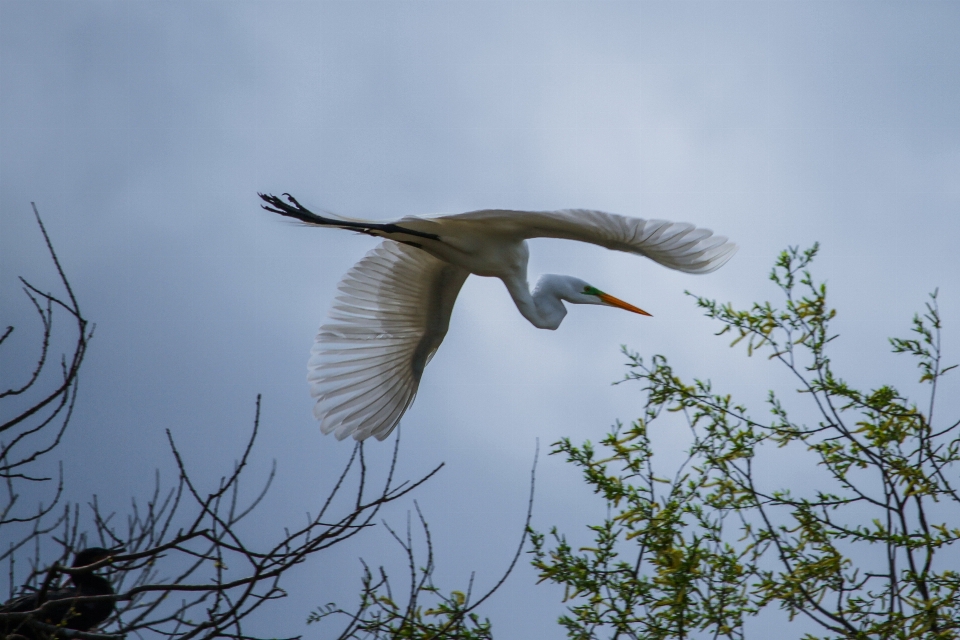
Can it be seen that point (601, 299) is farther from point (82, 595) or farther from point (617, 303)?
point (82, 595)

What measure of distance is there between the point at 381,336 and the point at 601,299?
1251mm

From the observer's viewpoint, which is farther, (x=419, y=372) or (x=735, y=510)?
(x=419, y=372)

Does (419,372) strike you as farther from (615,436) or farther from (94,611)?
(94,611)

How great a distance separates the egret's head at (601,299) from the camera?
4996 millimetres

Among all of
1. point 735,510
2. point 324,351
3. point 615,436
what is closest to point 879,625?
point 735,510

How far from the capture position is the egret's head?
500cm

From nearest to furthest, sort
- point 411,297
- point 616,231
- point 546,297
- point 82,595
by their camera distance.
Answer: point 82,595 → point 616,231 → point 546,297 → point 411,297

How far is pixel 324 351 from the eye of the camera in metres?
5.27

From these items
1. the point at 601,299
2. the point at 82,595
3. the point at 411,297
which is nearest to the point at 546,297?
the point at 601,299

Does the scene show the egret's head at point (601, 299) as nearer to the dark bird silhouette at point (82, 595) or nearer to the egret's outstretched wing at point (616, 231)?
the egret's outstretched wing at point (616, 231)

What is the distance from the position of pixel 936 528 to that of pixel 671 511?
1061 millimetres

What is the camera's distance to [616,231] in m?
3.90

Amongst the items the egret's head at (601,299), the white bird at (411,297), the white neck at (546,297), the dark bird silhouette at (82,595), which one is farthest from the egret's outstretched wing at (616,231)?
the dark bird silhouette at (82,595)

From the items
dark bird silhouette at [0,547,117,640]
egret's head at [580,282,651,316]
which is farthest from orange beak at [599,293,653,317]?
dark bird silhouette at [0,547,117,640]
